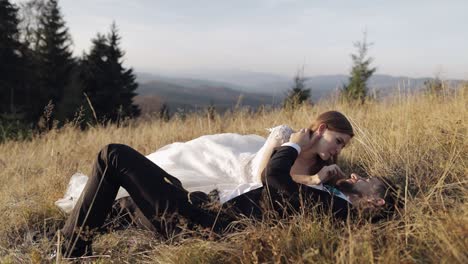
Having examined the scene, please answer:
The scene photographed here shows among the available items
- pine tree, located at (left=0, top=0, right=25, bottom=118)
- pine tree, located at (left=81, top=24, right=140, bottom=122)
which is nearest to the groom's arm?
pine tree, located at (left=0, top=0, right=25, bottom=118)

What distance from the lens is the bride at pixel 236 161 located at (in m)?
2.82

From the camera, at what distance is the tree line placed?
22.6 metres

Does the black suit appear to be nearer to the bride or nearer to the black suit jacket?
the black suit jacket

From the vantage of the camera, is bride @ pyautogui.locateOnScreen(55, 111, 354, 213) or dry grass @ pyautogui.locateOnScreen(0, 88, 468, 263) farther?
bride @ pyautogui.locateOnScreen(55, 111, 354, 213)

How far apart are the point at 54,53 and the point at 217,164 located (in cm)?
2585

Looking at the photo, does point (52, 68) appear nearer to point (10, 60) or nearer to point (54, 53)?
point (54, 53)

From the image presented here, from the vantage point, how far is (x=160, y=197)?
2494mm

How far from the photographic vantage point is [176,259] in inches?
79.1

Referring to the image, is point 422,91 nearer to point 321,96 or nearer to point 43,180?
point 321,96

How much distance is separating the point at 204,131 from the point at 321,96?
2041 millimetres

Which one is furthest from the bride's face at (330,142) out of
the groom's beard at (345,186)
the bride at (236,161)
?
the groom's beard at (345,186)

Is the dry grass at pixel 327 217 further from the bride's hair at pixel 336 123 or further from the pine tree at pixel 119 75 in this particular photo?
the pine tree at pixel 119 75

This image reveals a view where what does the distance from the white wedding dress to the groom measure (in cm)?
28

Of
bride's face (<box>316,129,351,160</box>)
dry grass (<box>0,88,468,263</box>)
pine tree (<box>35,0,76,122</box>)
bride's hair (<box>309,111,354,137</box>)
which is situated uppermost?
pine tree (<box>35,0,76,122</box>)
